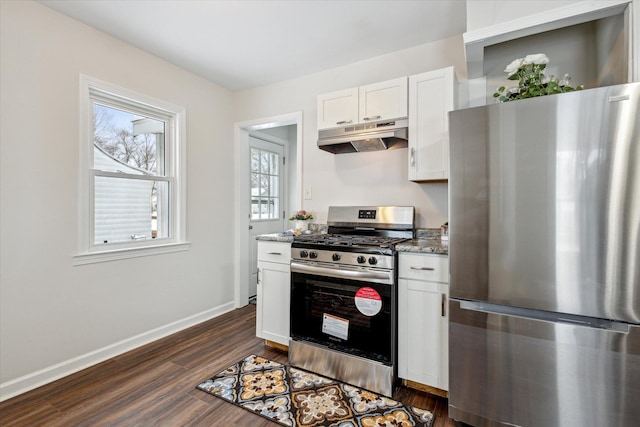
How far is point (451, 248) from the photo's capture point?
5.40 feet

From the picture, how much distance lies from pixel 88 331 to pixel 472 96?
342 cm

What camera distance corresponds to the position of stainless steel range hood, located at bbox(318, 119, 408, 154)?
7.47ft

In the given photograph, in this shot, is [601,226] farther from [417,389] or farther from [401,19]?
[401,19]

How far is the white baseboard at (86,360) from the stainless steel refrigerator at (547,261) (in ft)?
8.16

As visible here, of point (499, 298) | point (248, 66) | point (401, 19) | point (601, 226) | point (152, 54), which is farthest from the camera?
point (248, 66)

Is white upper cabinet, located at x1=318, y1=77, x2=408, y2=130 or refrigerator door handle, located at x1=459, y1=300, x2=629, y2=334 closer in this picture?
refrigerator door handle, located at x1=459, y1=300, x2=629, y2=334

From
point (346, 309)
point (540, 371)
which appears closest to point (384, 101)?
point (346, 309)

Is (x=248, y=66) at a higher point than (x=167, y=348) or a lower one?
higher

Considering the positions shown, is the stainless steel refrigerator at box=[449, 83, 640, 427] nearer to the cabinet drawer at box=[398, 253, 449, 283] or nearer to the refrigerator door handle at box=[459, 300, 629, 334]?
the refrigerator door handle at box=[459, 300, 629, 334]

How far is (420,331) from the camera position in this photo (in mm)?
1905

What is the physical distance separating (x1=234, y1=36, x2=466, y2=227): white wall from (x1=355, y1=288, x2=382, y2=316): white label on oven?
87 cm

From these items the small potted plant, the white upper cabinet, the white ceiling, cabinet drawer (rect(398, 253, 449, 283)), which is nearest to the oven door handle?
cabinet drawer (rect(398, 253, 449, 283))

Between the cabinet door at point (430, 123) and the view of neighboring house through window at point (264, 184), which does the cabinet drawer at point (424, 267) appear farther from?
the view of neighboring house through window at point (264, 184)

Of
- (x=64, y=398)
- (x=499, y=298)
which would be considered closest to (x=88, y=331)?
(x=64, y=398)
